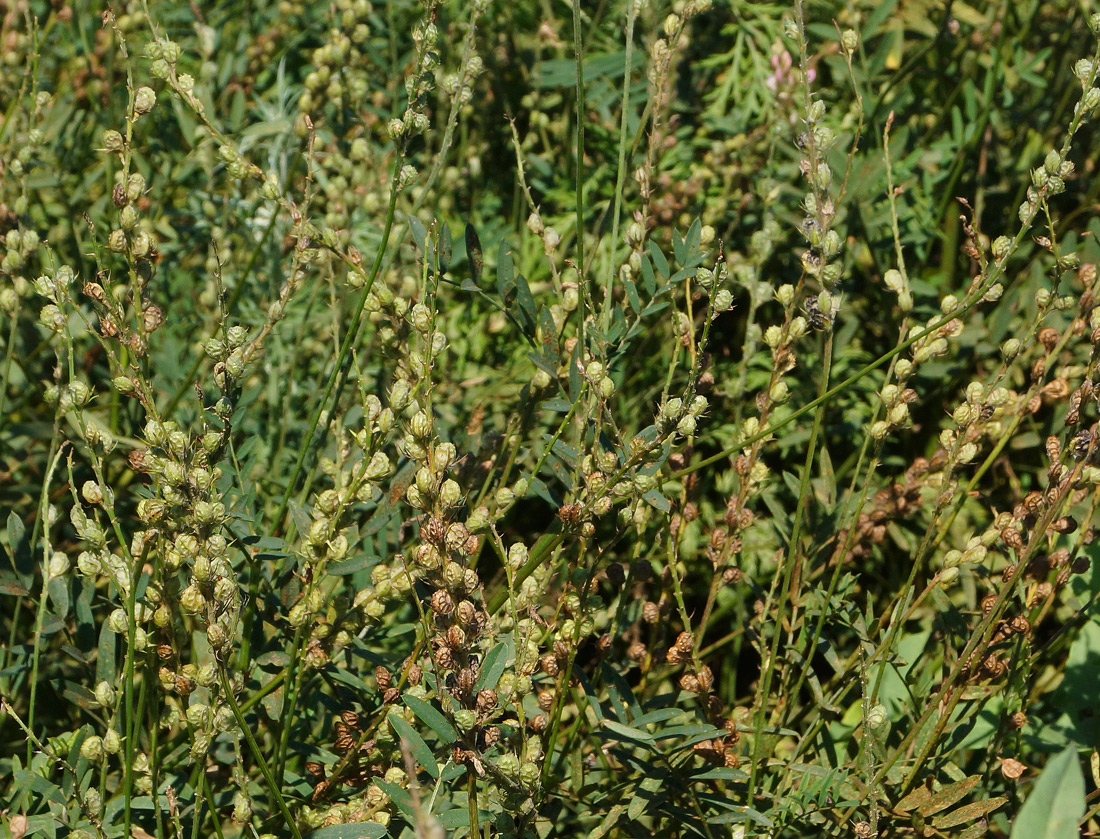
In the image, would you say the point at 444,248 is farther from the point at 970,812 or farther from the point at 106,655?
the point at 970,812

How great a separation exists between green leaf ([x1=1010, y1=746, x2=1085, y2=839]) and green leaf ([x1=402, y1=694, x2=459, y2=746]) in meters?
0.44

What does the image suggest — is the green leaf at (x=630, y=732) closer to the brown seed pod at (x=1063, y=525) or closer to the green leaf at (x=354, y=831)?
→ the green leaf at (x=354, y=831)

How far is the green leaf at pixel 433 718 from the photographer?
35.3 inches

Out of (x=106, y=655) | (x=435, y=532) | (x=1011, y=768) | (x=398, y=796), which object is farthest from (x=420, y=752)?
(x=1011, y=768)

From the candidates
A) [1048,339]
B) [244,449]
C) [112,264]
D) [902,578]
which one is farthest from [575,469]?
[112,264]

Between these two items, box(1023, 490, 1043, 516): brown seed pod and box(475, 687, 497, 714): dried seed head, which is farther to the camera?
box(1023, 490, 1043, 516): brown seed pod

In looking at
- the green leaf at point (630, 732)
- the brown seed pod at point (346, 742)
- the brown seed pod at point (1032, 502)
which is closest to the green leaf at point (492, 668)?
the green leaf at point (630, 732)

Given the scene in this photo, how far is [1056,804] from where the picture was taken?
2.41ft

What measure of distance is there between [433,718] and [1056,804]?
1.57ft

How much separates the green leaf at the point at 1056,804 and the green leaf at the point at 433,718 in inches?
17.5

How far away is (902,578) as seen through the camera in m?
1.71

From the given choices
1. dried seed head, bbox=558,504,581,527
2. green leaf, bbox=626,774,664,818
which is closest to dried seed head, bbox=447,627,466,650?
Result: dried seed head, bbox=558,504,581,527

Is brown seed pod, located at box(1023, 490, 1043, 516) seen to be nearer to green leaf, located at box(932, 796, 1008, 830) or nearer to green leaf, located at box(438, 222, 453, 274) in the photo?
green leaf, located at box(932, 796, 1008, 830)

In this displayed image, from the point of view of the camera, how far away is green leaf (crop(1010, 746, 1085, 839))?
73 centimetres
